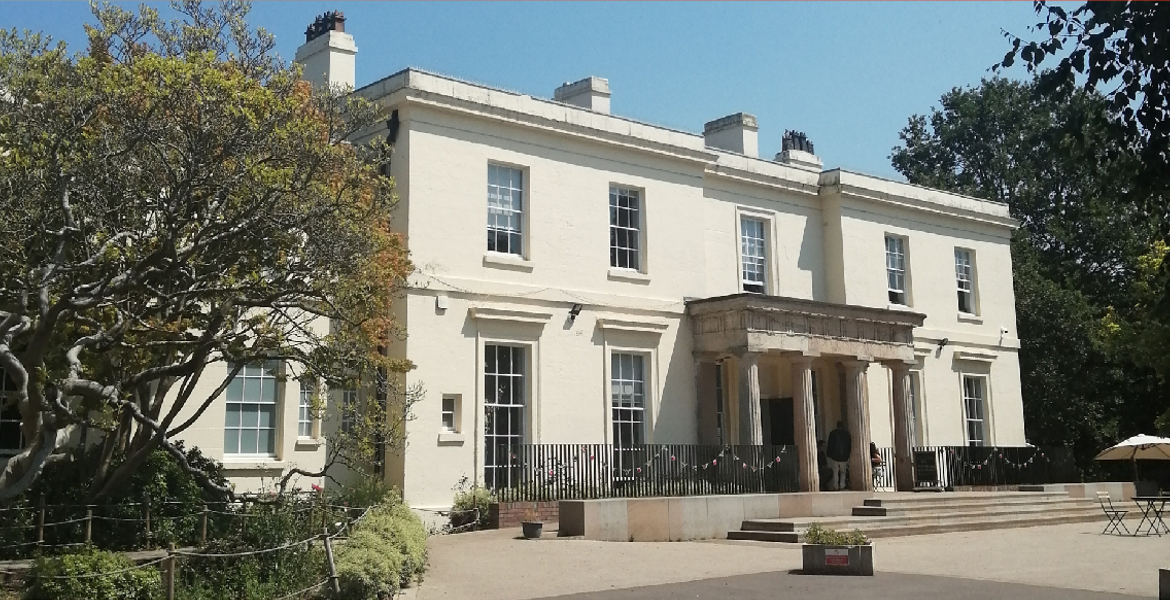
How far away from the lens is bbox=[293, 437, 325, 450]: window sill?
61.9 ft

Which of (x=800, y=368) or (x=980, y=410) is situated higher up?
(x=800, y=368)

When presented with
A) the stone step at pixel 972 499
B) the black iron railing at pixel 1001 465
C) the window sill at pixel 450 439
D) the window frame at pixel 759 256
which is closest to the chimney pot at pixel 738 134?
the window frame at pixel 759 256

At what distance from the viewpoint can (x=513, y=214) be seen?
21.6 metres

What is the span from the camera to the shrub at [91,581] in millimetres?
9484

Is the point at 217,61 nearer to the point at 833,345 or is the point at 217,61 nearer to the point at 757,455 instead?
the point at 757,455

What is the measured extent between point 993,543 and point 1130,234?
22288 mm

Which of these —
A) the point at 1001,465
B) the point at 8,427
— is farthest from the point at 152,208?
the point at 1001,465

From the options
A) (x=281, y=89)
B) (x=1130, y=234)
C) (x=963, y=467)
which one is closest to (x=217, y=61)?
(x=281, y=89)

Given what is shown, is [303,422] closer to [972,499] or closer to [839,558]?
[839,558]

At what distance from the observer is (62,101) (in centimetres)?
1166

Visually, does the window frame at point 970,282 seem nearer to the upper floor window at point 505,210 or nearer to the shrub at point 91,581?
the upper floor window at point 505,210

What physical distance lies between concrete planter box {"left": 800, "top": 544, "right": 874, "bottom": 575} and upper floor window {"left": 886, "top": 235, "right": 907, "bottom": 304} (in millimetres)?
15481

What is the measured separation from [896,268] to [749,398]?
8695 millimetres

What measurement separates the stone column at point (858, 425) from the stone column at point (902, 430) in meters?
1.44
